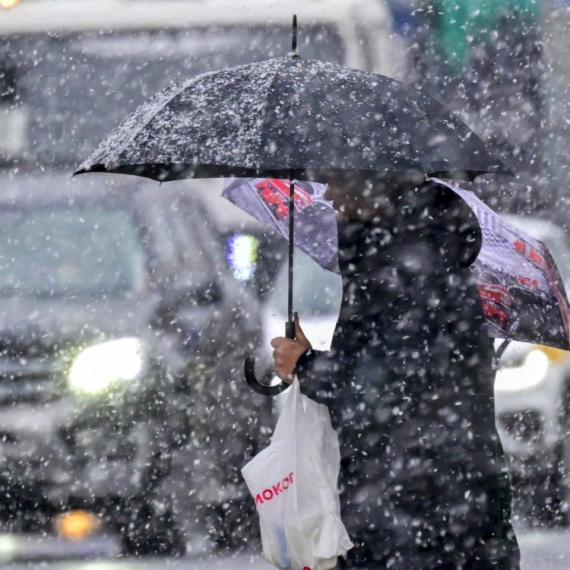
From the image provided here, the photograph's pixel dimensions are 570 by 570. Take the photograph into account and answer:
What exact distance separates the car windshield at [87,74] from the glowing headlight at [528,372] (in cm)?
A: 198

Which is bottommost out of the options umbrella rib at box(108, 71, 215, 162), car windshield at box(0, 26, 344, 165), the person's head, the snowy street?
the snowy street

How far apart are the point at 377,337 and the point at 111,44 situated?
3403 millimetres

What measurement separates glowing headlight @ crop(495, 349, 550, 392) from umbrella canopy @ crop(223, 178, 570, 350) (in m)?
1.88

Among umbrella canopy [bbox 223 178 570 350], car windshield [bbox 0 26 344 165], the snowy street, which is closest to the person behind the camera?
umbrella canopy [bbox 223 178 570 350]

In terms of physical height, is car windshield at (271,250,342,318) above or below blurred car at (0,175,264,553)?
above

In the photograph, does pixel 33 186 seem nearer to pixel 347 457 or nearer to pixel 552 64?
pixel 552 64

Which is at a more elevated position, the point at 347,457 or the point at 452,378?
the point at 452,378

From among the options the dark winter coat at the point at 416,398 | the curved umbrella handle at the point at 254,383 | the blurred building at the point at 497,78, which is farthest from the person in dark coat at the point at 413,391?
the blurred building at the point at 497,78

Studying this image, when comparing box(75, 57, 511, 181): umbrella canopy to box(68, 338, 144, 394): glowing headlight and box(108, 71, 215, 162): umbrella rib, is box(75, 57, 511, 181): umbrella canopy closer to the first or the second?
box(108, 71, 215, 162): umbrella rib

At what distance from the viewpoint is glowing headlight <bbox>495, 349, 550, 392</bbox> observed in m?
5.53

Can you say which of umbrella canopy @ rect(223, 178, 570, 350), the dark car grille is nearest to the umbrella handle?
umbrella canopy @ rect(223, 178, 570, 350)

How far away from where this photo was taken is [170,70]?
5.78 m

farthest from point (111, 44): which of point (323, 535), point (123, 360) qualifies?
point (323, 535)

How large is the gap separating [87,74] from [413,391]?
11.3 ft
